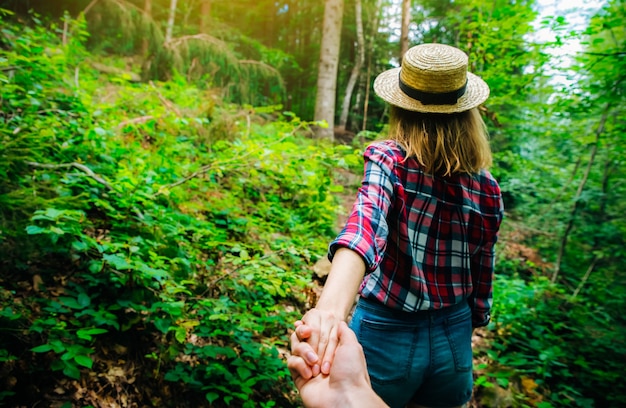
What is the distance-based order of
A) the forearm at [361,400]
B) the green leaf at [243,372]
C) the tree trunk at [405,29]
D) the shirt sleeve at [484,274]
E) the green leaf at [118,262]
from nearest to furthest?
the forearm at [361,400] < the shirt sleeve at [484,274] < the green leaf at [118,262] < the green leaf at [243,372] < the tree trunk at [405,29]

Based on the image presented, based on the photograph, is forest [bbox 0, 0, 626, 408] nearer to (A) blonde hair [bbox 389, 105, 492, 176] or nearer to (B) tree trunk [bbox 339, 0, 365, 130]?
(A) blonde hair [bbox 389, 105, 492, 176]

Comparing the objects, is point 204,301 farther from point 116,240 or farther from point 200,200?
point 200,200

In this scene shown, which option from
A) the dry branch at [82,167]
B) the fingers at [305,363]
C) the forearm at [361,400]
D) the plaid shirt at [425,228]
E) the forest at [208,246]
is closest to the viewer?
the forearm at [361,400]

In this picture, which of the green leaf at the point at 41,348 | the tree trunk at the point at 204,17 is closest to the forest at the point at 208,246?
the green leaf at the point at 41,348

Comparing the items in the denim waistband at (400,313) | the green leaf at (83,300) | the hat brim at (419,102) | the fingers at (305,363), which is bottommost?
the green leaf at (83,300)

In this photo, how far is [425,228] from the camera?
4.47 feet

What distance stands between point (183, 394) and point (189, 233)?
1.33 metres

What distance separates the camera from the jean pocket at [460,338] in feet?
4.82

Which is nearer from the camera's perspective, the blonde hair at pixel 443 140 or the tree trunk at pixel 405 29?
the blonde hair at pixel 443 140

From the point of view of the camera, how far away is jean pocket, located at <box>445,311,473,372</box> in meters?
1.47

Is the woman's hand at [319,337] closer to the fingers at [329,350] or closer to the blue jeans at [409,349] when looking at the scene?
the fingers at [329,350]

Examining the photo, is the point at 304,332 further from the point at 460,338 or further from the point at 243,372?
the point at 243,372

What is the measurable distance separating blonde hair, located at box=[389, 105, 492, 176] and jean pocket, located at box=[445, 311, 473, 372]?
65 cm

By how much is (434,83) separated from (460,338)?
3.60 ft
